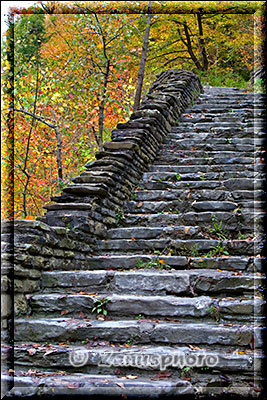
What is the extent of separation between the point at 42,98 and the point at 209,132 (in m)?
3.52

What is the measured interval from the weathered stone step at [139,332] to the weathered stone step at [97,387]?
37 centimetres

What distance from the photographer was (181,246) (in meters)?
3.97

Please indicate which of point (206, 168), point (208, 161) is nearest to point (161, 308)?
point (206, 168)

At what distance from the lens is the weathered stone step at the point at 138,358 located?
246cm

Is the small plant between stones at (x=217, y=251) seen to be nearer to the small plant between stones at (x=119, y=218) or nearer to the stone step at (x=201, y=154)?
the small plant between stones at (x=119, y=218)

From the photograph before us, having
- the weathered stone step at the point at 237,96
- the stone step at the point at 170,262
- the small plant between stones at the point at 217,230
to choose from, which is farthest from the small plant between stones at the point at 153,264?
the weathered stone step at the point at 237,96

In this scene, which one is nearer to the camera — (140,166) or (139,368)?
(139,368)

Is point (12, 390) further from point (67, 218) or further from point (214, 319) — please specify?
point (67, 218)

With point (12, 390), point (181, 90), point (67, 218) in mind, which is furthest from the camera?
point (181, 90)

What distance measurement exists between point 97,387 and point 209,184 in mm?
3511

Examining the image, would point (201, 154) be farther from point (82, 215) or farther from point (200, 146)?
point (82, 215)

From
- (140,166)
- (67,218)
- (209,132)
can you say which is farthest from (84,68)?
(67,218)

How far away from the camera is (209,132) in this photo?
285 inches

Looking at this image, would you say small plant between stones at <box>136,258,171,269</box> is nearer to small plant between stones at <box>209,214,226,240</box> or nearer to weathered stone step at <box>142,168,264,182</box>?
small plant between stones at <box>209,214,226,240</box>
